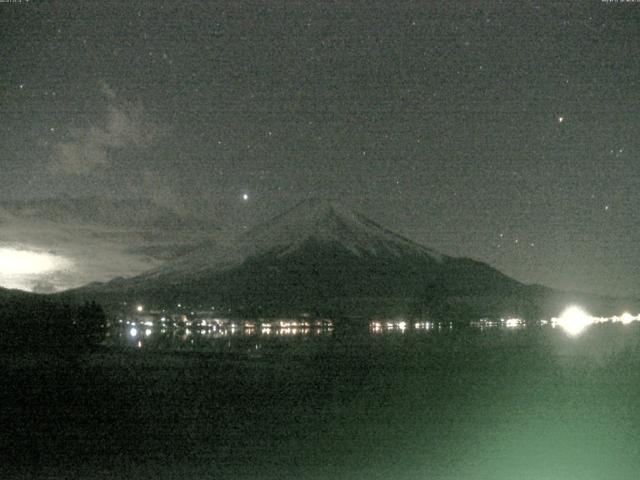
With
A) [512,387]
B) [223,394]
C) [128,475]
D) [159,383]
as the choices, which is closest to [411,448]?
[128,475]

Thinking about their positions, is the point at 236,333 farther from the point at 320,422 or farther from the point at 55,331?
the point at 320,422

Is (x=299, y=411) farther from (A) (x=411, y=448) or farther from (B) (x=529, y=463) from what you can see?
(B) (x=529, y=463)

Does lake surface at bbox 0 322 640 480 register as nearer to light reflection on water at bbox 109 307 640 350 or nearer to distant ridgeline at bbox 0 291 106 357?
distant ridgeline at bbox 0 291 106 357

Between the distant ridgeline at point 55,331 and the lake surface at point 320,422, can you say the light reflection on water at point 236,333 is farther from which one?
the lake surface at point 320,422

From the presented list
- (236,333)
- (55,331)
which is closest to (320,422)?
(55,331)

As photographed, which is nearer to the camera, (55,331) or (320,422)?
(320,422)

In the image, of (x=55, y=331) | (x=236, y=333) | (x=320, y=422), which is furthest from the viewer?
(x=236, y=333)
